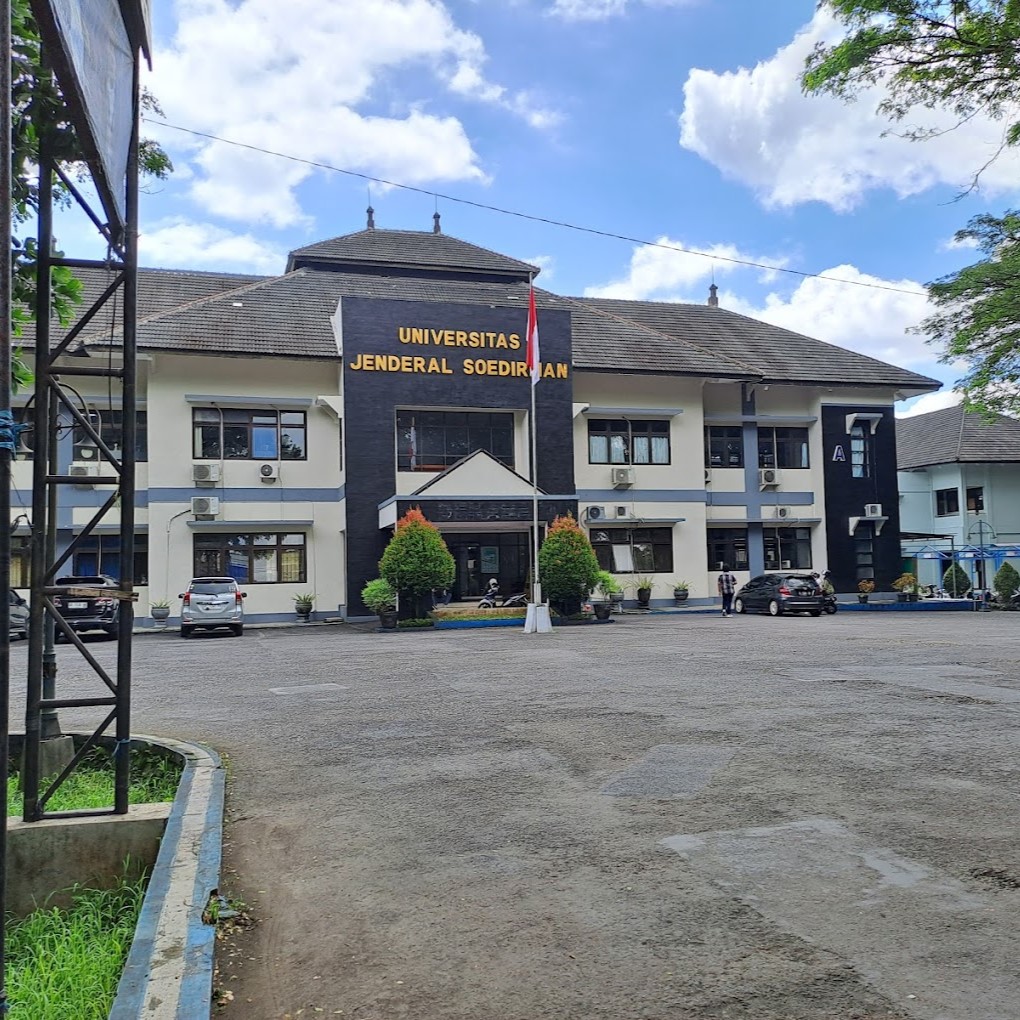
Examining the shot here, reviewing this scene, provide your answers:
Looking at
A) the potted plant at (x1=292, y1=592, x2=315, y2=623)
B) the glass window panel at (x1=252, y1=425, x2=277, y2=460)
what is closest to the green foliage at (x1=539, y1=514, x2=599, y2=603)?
the potted plant at (x1=292, y1=592, x2=315, y2=623)

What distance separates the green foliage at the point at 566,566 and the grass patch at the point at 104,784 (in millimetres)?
17128

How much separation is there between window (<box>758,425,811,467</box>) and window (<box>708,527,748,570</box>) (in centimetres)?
282

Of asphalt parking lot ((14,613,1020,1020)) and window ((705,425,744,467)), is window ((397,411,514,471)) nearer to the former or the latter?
window ((705,425,744,467))

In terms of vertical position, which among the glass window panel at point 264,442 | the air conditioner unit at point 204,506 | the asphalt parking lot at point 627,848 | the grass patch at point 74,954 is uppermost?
the glass window panel at point 264,442

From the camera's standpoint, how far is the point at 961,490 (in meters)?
41.0

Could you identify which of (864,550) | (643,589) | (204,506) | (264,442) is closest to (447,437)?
(264,442)

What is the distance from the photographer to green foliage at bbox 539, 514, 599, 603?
24.8m

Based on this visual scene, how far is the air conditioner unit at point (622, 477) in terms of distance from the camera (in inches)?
1184

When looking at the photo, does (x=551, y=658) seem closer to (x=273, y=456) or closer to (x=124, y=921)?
(x=124, y=921)

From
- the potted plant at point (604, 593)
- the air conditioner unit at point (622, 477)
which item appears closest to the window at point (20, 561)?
the potted plant at point (604, 593)

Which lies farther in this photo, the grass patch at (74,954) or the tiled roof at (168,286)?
the tiled roof at (168,286)

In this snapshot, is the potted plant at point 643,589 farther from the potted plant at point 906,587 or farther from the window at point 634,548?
the potted plant at point 906,587

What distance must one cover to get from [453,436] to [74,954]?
24.3 m

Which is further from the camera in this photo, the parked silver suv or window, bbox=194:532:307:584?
window, bbox=194:532:307:584
